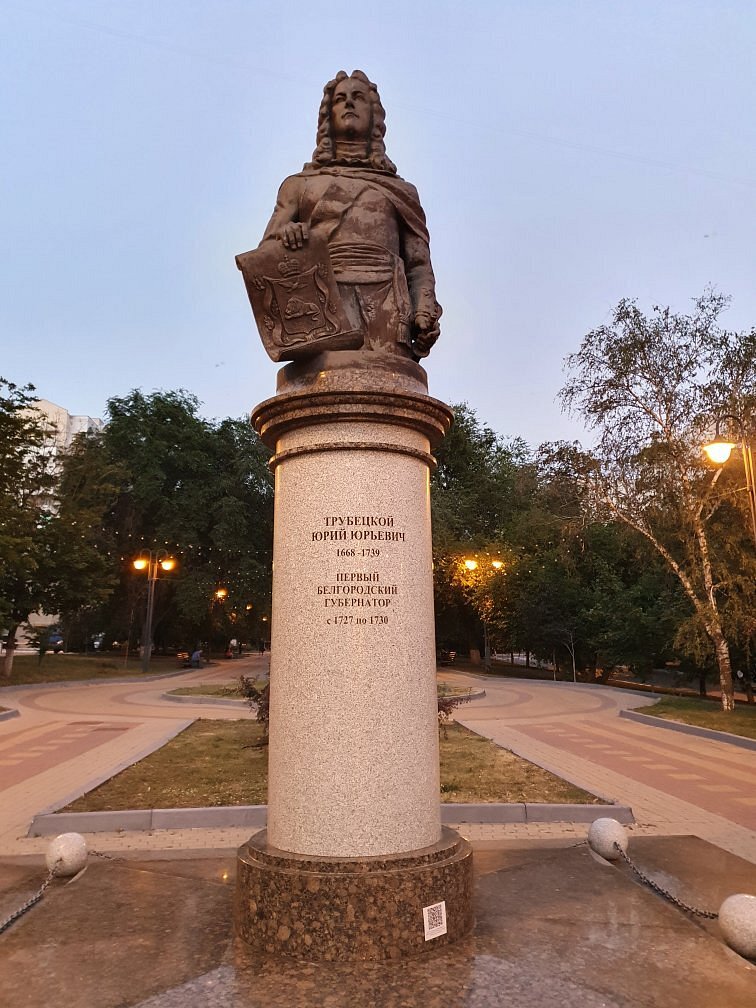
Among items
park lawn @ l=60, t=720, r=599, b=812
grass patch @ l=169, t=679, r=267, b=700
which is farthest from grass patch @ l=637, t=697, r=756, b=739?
grass patch @ l=169, t=679, r=267, b=700

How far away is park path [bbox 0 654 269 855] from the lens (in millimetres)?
9469

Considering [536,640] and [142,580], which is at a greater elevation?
[142,580]

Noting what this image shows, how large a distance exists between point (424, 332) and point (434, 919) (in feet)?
12.1

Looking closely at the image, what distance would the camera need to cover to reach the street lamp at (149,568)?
118 feet

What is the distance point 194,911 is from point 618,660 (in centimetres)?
3089

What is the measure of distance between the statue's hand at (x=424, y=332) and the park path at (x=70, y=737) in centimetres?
622

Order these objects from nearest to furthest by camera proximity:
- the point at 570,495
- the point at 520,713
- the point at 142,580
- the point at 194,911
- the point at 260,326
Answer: the point at 194,911, the point at 260,326, the point at 520,713, the point at 570,495, the point at 142,580

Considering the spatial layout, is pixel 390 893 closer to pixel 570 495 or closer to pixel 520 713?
→ pixel 520 713

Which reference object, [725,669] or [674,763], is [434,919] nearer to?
[674,763]

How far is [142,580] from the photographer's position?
42250 mm

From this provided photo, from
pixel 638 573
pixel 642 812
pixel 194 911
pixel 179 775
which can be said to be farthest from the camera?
pixel 638 573

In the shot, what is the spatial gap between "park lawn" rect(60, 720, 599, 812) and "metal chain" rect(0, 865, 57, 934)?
10.5 ft

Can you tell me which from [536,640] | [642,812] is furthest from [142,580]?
[642,812]

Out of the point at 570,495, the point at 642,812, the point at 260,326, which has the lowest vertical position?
the point at 642,812
